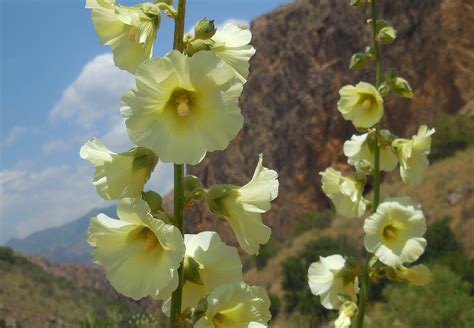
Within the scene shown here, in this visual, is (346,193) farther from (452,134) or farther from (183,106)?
(452,134)

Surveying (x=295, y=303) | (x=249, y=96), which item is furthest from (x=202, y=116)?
(x=249, y=96)

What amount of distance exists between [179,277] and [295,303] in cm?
2240

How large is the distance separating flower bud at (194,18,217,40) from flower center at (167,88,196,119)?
227mm

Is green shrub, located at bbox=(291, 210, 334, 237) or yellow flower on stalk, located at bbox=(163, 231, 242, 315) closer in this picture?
yellow flower on stalk, located at bbox=(163, 231, 242, 315)

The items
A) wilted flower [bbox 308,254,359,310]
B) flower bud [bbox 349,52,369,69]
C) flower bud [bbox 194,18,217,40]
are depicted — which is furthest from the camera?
flower bud [bbox 349,52,369,69]

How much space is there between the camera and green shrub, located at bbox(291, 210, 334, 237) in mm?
30984

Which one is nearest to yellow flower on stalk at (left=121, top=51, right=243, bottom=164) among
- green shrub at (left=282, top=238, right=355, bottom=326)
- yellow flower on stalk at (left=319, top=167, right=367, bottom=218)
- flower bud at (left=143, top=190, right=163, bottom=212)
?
flower bud at (left=143, top=190, right=163, bottom=212)

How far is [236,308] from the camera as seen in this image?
1.78m

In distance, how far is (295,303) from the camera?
2345cm

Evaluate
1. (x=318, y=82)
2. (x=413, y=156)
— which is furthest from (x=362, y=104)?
(x=318, y=82)

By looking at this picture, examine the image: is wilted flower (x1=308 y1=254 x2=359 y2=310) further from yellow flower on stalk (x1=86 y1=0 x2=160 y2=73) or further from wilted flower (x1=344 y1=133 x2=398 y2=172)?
yellow flower on stalk (x1=86 y1=0 x2=160 y2=73)

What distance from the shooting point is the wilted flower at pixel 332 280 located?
Result: 3826 millimetres

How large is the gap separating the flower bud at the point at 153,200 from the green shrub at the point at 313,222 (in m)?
29.2

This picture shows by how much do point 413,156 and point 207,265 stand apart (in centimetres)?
289
